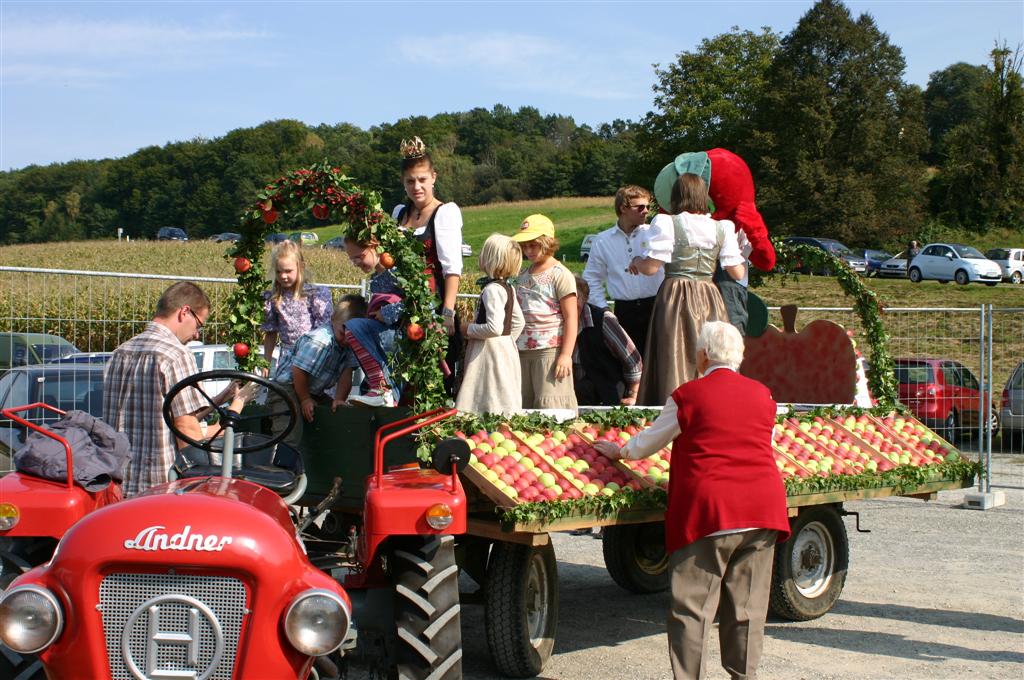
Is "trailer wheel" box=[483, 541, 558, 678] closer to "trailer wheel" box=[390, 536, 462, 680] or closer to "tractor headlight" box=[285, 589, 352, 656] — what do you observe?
"trailer wheel" box=[390, 536, 462, 680]

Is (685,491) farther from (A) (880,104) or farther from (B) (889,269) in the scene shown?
(A) (880,104)

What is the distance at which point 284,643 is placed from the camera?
393 cm

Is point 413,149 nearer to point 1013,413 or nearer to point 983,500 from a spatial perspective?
point 983,500

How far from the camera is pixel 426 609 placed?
4871 millimetres

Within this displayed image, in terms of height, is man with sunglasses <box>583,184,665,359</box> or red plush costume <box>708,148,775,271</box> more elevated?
red plush costume <box>708,148,775,271</box>

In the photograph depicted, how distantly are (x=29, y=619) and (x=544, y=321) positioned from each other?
4444 mm

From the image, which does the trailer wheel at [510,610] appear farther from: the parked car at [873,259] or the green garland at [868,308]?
the parked car at [873,259]

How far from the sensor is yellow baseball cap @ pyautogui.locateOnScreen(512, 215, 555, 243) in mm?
7645

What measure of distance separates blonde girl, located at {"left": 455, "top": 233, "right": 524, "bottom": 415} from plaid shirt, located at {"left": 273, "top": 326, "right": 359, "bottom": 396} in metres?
0.73

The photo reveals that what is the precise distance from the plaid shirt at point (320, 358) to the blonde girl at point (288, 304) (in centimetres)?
104

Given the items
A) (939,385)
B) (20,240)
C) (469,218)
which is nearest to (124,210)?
(20,240)

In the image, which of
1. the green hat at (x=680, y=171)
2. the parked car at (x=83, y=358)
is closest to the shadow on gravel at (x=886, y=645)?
the green hat at (x=680, y=171)

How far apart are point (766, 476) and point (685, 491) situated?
1.29 ft

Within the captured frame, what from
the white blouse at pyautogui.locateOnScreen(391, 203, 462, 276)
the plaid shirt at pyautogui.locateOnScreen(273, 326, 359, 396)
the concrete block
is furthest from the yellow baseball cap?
the concrete block
